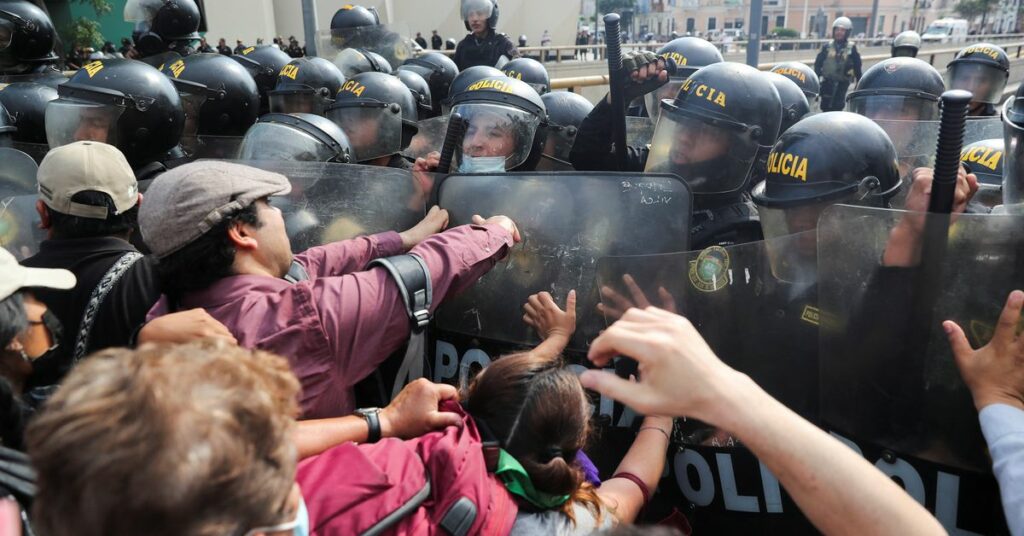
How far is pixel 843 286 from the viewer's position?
178 cm

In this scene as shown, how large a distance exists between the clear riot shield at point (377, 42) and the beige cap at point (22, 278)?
21.6 feet

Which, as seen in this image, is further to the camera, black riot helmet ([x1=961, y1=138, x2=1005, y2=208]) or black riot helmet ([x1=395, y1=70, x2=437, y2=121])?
black riot helmet ([x1=395, y1=70, x2=437, y2=121])

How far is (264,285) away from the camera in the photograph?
5.78 ft

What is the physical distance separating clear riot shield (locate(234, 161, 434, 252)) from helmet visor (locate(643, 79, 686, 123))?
2.21 meters

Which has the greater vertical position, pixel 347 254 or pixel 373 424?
pixel 347 254

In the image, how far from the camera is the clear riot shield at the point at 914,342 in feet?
5.26

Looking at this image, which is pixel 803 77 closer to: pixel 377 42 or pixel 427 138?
pixel 427 138

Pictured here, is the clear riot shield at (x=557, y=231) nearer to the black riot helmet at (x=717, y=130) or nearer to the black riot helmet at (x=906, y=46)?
the black riot helmet at (x=717, y=130)

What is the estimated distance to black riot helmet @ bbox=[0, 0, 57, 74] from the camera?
5.49m

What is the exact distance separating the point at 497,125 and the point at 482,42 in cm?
469

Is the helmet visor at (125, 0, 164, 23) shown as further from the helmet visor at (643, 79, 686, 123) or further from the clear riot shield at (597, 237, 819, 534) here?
the clear riot shield at (597, 237, 819, 534)

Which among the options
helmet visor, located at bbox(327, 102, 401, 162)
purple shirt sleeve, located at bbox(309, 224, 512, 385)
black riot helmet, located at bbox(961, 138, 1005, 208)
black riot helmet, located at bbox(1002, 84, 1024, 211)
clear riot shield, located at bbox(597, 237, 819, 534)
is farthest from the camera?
helmet visor, located at bbox(327, 102, 401, 162)

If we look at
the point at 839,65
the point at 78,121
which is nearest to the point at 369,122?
the point at 78,121

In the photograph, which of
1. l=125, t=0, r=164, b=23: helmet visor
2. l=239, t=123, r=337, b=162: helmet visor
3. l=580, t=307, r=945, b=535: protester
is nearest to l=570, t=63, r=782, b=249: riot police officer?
l=239, t=123, r=337, b=162: helmet visor
